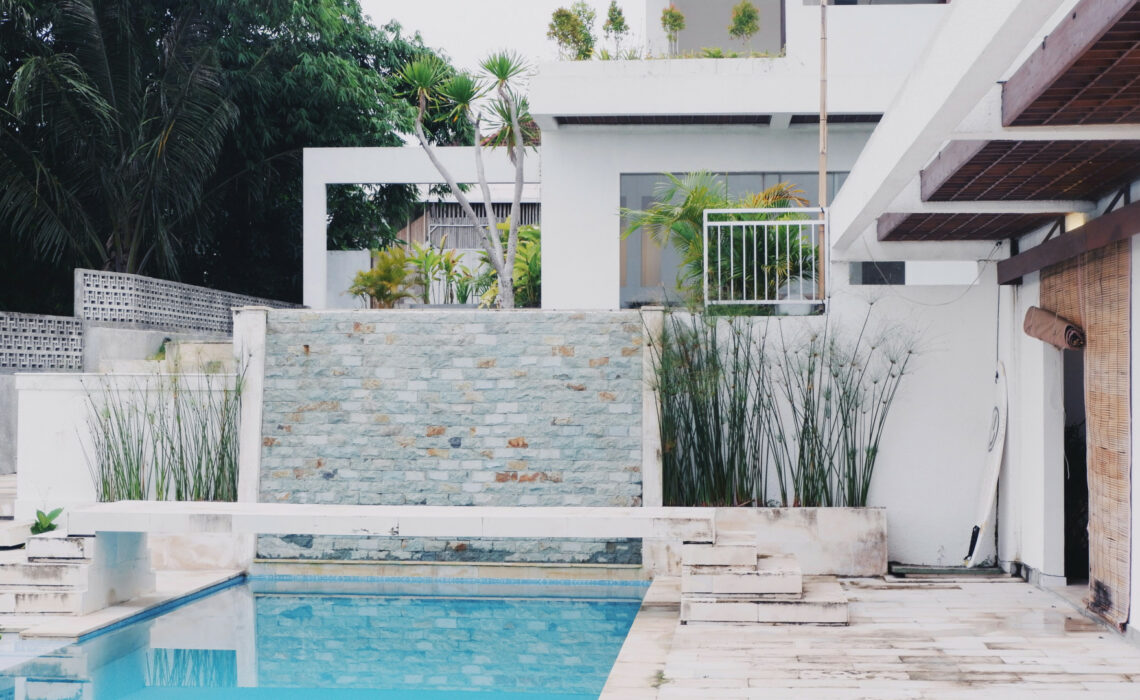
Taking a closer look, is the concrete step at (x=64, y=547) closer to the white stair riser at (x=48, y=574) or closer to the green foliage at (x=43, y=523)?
the white stair riser at (x=48, y=574)

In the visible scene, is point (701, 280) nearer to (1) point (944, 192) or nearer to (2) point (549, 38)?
(1) point (944, 192)

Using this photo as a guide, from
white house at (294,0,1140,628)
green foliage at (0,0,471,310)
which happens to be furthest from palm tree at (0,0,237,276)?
white house at (294,0,1140,628)

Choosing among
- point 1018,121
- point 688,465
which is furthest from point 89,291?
point 1018,121

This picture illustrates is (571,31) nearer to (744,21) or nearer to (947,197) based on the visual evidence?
(744,21)

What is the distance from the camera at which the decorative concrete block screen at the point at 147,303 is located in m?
10.2

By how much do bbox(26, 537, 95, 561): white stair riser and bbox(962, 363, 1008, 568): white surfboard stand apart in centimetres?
523

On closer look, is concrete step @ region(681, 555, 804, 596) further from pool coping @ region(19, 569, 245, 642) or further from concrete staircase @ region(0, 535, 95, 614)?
concrete staircase @ region(0, 535, 95, 614)

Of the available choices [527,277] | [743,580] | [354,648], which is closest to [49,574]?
[354,648]

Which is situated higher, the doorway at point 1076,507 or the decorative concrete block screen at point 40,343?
the decorative concrete block screen at point 40,343

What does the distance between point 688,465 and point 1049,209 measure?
2775mm

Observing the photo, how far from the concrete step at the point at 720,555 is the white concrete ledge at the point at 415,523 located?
50mm

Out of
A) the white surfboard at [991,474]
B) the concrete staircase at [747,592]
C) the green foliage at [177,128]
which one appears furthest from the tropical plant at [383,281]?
the concrete staircase at [747,592]

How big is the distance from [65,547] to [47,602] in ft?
0.98

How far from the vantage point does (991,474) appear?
7086mm
